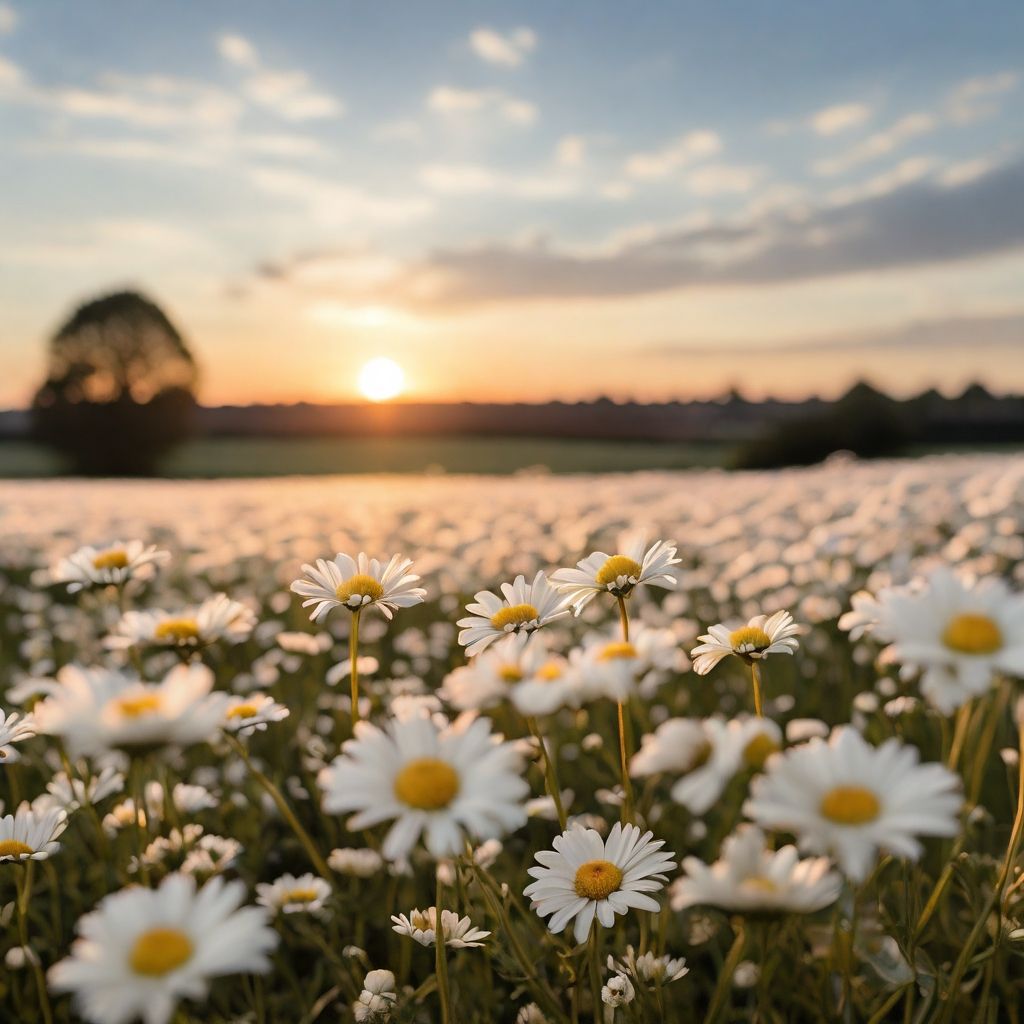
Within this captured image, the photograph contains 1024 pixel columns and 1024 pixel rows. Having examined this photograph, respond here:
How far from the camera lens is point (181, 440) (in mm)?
48500

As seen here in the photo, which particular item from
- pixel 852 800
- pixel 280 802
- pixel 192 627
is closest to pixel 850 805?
pixel 852 800

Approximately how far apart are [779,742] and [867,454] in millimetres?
40223

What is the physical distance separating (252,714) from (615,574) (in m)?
0.93

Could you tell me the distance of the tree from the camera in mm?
46406

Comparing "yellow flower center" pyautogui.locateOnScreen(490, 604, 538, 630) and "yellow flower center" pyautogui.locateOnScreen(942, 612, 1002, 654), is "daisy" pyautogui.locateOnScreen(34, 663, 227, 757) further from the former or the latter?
"yellow flower center" pyautogui.locateOnScreen(942, 612, 1002, 654)

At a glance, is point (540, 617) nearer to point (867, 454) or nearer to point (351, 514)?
point (351, 514)

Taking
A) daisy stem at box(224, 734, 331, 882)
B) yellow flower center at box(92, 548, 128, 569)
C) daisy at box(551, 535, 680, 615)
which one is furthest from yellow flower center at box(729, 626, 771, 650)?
yellow flower center at box(92, 548, 128, 569)

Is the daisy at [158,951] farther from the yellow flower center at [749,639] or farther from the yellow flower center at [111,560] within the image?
the yellow flower center at [111,560]

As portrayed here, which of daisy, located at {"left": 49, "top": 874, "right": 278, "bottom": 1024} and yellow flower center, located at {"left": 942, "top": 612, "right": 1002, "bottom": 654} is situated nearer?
daisy, located at {"left": 49, "top": 874, "right": 278, "bottom": 1024}

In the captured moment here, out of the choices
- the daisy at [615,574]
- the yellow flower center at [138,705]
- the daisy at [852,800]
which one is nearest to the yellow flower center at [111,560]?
the daisy at [615,574]

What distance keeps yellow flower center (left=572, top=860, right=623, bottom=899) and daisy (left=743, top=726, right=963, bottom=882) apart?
0.52 m

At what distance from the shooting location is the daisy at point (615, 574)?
65.0 inches

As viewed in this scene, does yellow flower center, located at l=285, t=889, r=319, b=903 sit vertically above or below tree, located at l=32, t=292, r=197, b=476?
below

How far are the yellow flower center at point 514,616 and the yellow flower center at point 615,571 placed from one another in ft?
0.42
